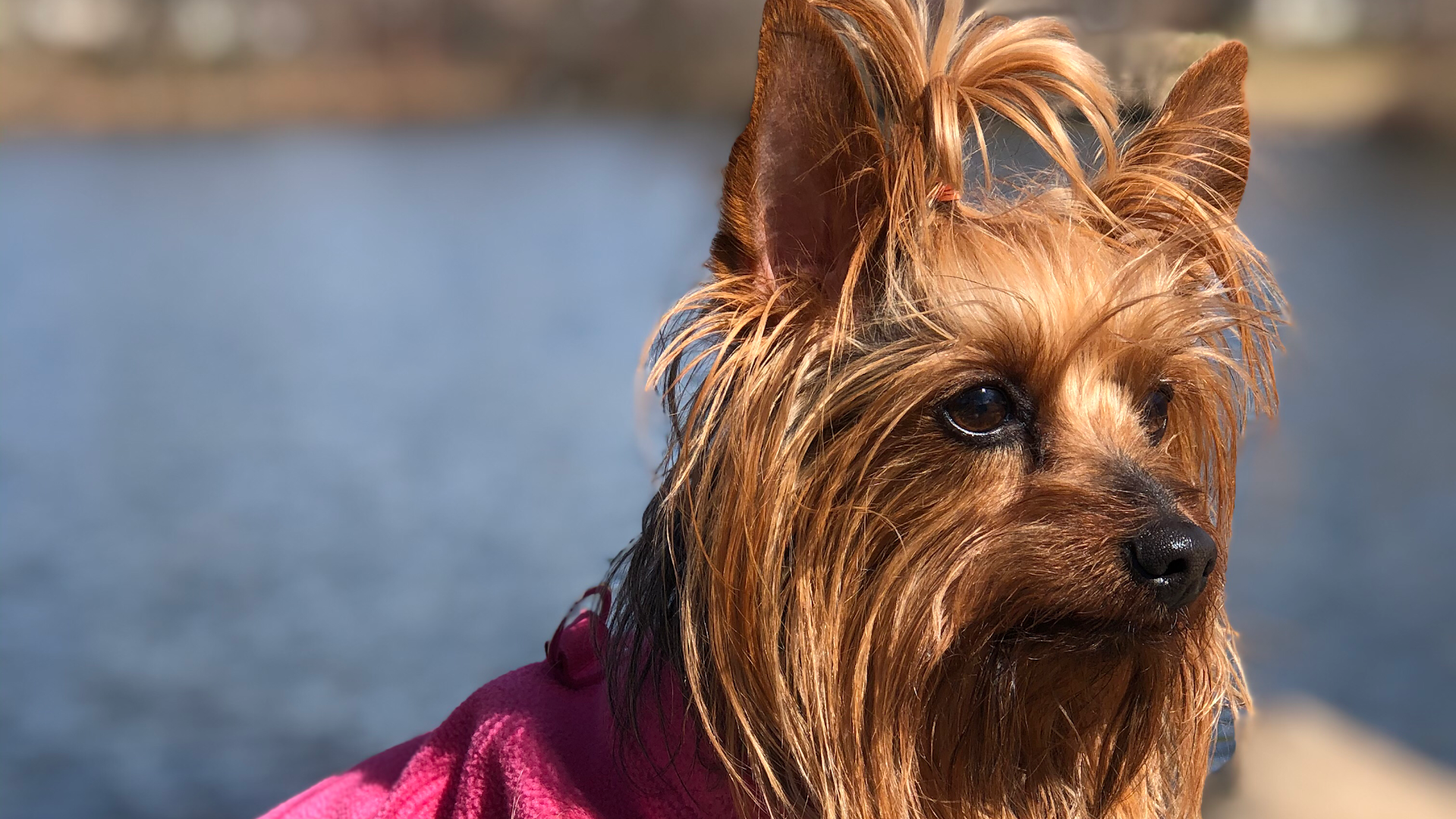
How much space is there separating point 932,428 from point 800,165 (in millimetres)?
318

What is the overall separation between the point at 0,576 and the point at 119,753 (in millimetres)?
1523

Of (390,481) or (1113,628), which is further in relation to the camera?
(390,481)

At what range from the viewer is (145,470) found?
655 centimetres

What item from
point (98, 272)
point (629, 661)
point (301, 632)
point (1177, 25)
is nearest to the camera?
point (629, 661)

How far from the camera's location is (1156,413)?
153cm

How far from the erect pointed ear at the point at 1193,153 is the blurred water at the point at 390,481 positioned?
0.25 m

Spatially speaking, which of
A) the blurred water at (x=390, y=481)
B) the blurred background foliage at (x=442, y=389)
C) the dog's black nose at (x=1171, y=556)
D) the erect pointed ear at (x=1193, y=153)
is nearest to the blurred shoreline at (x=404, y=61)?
the blurred background foliage at (x=442, y=389)

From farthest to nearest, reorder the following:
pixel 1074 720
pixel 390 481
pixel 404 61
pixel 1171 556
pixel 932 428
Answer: pixel 404 61, pixel 390 481, pixel 1074 720, pixel 932 428, pixel 1171 556

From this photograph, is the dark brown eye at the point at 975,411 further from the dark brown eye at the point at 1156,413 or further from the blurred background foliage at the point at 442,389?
the blurred background foliage at the point at 442,389

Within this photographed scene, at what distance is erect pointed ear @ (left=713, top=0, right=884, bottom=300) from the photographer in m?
1.22

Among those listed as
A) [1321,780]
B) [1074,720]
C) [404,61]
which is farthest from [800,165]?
[404,61]

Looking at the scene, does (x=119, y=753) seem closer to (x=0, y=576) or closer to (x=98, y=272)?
(x=0, y=576)

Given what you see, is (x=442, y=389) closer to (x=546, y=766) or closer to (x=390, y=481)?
(x=390, y=481)

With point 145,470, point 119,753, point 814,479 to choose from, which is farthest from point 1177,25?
point 145,470
